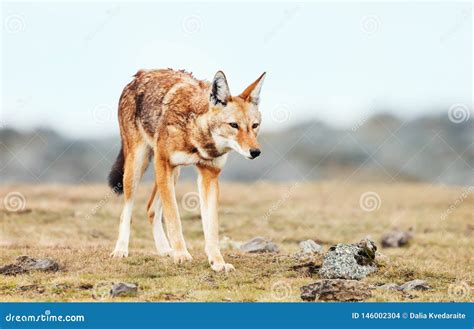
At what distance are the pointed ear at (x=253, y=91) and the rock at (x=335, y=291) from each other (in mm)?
3913

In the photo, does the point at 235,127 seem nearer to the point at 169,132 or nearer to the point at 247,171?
the point at 169,132

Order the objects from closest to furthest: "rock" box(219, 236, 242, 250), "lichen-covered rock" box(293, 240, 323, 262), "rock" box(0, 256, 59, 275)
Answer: "rock" box(0, 256, 59, 275) → "lichen-covered rock" box(293, 240, 323, 262) → "rock" box(219, 236, 242, 250)

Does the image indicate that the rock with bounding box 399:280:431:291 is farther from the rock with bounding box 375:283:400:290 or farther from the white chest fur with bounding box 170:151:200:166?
the white chest fur with bounding box 170:151:200:166

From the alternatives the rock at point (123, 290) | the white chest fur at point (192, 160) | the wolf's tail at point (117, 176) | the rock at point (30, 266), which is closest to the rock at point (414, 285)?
the white chest fur at point (192, 160)

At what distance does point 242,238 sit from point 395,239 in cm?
514

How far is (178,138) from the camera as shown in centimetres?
1534

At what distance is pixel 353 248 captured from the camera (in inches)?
610

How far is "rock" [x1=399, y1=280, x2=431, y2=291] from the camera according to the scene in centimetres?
1412

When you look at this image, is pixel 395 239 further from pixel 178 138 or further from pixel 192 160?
pixel 178 138

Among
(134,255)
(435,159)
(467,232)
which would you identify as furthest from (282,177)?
(134,255)

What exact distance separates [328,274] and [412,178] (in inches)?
2892

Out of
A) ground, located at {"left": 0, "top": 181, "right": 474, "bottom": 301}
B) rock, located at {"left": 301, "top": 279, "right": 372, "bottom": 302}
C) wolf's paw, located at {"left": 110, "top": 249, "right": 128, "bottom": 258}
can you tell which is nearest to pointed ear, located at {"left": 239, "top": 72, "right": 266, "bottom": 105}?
ground, located at {"left": 0, "top": 181, "right": 474, "bottom": 301}

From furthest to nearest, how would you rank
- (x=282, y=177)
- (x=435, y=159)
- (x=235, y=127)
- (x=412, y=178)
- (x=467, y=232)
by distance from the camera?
(x=435, y=159) < (x=412, y=178) < (x=282, y=177) < (x=467, y=232) < (x=235, y=127)

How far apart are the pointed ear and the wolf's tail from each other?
500 centimetres
